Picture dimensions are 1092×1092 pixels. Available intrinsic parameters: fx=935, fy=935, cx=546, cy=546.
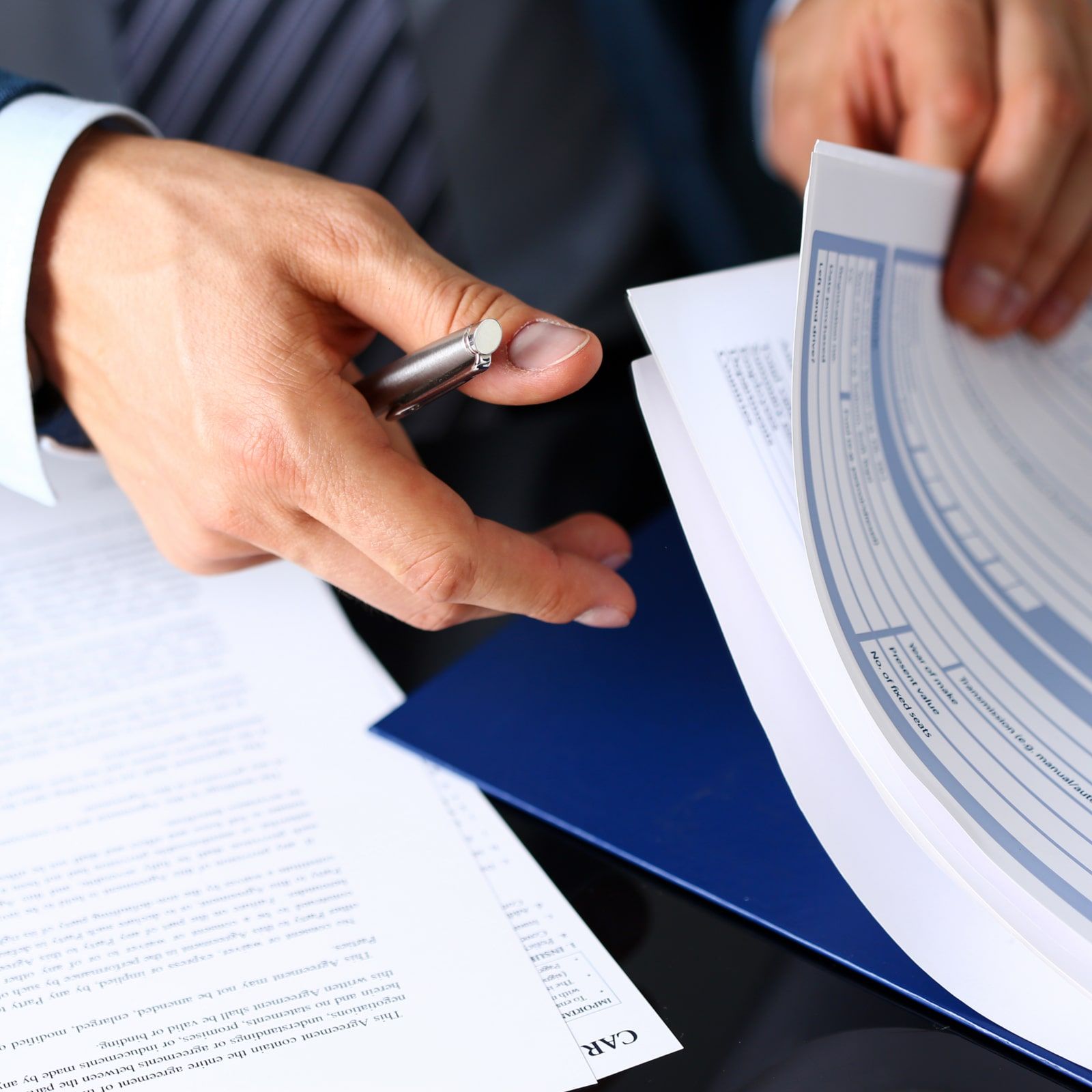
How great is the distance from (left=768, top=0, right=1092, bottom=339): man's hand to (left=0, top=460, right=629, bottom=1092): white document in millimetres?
404

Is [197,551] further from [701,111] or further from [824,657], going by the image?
[701,111]

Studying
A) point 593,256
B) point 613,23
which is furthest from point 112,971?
point 613,23

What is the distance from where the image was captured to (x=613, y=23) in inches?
34.8

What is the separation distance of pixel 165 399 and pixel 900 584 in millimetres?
307

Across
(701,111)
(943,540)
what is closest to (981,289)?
(943,540)

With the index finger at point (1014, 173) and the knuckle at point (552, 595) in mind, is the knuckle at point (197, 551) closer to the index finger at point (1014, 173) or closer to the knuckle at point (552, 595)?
the knuckle at point (552, 595)

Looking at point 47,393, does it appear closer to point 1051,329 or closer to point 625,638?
point 625,638

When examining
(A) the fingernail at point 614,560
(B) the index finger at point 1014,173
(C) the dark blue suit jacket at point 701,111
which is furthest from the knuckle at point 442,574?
(C) the dark blue suit jacket at point 701,111

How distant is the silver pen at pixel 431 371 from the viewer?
0.33 meters

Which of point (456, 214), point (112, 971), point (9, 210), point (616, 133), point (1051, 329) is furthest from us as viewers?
point (616, 133)

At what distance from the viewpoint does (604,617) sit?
1.37ft

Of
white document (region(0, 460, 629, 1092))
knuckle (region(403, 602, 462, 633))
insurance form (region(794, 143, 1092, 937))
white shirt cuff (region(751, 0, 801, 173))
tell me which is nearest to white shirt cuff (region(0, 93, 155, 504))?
white document (region(0, 460, 629, 1092))

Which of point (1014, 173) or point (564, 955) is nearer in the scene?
point (564, 955)

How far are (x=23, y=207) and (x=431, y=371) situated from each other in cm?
23
